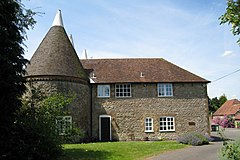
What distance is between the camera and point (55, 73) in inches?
835

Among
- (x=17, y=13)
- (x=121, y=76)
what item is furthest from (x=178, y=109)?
(x=17, y=13)

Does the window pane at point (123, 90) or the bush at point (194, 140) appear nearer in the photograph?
the bush at point (194, 140)

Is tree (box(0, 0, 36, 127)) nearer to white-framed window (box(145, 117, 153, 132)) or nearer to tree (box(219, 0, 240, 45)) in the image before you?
tree (box(219, 0, 240, 45))

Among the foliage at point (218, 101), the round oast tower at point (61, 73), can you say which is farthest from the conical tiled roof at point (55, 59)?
the foliage at point (218, 101)

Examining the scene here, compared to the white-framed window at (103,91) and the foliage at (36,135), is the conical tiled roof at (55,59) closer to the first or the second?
the white-framed window at (103,91)

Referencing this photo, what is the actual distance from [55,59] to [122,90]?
24.0ft

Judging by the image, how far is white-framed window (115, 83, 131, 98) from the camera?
2480 cm

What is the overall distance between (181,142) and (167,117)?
4349 mm

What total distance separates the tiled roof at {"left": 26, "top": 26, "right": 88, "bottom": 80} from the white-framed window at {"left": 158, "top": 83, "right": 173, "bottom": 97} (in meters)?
7.68

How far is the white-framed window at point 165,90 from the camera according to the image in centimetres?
2505

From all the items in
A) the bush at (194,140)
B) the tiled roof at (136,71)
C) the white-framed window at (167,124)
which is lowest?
the bush at (194,140)

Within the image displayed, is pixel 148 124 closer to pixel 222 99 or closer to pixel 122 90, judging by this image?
pixel 122 90

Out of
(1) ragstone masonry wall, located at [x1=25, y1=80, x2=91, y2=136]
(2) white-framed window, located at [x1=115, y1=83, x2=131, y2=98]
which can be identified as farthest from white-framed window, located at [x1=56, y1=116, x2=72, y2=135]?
(2) white-framed window, located at [x1=115, y1=83, x2=131, y2=98]

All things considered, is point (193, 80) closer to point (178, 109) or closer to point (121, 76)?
point (178, 109)
